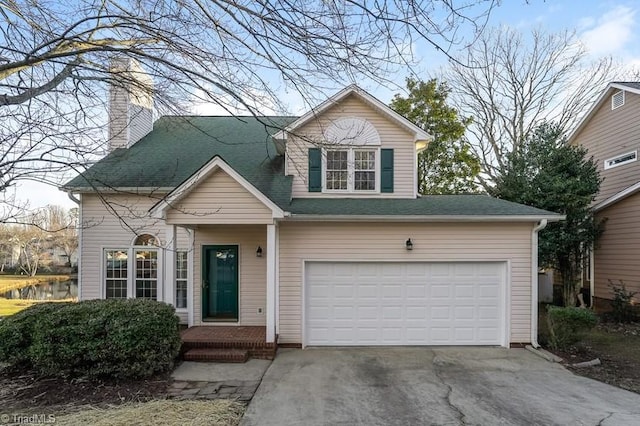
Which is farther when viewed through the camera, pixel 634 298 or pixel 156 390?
pixel 634 298

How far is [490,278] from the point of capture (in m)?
9.44

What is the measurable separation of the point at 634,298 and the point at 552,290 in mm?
4385

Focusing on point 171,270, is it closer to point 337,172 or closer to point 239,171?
point 239,171

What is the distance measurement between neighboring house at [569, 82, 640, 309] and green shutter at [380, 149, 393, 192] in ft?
25.4

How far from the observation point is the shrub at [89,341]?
6.63 m

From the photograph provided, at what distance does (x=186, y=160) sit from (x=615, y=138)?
606 inches

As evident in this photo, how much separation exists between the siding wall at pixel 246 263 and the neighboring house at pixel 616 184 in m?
11.2

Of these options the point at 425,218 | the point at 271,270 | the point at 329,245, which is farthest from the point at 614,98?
the point at 271,270

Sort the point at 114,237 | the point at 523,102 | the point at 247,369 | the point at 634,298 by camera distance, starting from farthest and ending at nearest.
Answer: the point at 523,102 → the point at 634,298 → the point at 114,237 → the point at 247,369

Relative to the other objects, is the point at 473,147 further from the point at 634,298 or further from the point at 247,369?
the point at 247,369

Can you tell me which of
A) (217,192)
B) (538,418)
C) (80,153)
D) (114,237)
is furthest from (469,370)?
(114,237)

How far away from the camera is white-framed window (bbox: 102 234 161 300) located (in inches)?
432

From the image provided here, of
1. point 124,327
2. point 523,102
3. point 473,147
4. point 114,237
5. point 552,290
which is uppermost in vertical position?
point 523,102

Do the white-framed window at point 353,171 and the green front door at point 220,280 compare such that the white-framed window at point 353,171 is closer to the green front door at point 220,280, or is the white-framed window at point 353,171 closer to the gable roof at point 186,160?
the gable roof at point 186,160
